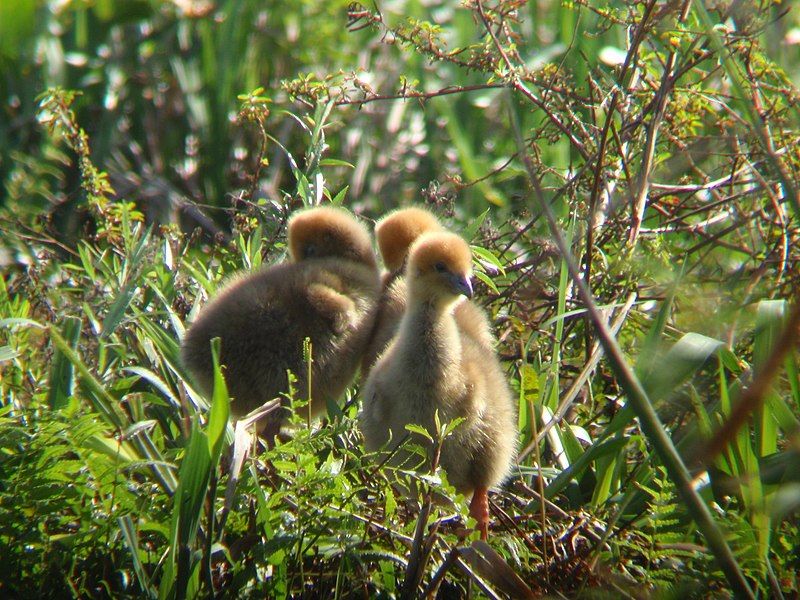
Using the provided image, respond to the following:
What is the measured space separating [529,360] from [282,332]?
3.34 feet

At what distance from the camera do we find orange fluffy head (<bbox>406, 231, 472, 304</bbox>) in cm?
285

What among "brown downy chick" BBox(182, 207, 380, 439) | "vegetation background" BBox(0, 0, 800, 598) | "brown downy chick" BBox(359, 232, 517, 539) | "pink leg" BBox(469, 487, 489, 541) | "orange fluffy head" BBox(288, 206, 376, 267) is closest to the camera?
"vegetation background" BBox(0, 0, 800, 598)

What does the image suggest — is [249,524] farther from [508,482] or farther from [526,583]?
[508,482]

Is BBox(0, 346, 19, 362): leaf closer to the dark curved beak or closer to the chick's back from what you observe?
the chick's back

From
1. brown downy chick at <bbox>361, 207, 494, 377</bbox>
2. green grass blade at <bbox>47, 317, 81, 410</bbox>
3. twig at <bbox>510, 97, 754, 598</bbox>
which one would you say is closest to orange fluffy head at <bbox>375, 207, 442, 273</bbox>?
brown downy chick at <bbox>361, 207, 494, 377</bbox>

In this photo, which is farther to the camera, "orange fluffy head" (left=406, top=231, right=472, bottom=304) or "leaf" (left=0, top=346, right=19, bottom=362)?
"orange fluffy head" (left=406, top=231, right=472, bottom=304)

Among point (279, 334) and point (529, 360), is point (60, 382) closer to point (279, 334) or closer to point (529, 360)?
point (279, 334)

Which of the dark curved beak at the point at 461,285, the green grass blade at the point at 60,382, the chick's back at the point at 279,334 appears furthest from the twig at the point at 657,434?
the green grass blade at the point at 60,382

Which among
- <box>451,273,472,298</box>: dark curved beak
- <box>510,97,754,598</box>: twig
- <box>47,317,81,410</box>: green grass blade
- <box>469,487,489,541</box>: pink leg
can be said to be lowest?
<box>469,487,489,541</box>: pink leg

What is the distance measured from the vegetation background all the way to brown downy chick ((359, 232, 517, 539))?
112 millimetres

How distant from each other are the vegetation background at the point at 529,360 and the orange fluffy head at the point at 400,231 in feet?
0.47

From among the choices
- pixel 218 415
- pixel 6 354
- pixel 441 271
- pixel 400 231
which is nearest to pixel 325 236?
pixel 400 231

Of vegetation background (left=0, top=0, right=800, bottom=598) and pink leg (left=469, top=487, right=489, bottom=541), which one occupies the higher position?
vegetation background (left=0, top=0, right=800, bottom=598)

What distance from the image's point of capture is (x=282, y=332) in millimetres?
3113
